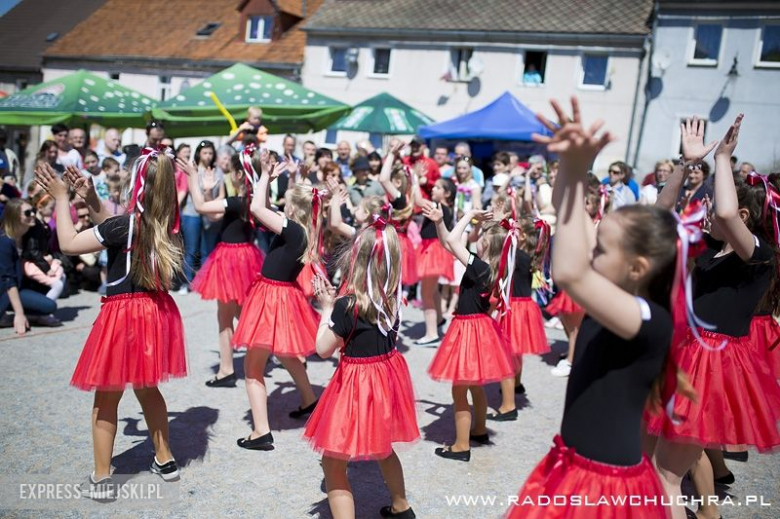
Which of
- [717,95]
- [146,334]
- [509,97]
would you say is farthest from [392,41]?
[146,334]

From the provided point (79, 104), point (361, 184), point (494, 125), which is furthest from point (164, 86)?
point (361, 184)

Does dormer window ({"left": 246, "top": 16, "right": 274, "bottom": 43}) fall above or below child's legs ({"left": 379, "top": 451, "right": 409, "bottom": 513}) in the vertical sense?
above

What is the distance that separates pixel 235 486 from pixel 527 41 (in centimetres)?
2143

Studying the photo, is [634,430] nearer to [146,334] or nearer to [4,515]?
[146,334]

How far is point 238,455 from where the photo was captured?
4973 mm

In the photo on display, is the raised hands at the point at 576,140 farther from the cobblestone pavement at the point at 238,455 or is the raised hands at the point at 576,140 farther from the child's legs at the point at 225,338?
the child's legs at the point at 225,338

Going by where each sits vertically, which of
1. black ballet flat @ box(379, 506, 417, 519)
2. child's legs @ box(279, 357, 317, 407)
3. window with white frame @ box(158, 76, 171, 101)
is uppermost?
window with white frame @ box(158, 76, 171, 101)

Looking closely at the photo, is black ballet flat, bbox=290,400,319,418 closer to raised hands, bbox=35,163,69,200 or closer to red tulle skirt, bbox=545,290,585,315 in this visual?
raised hands, bbox=35,163,69,200

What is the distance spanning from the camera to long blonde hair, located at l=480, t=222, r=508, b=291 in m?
5.74

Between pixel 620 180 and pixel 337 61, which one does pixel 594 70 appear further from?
A: pixel 620 180

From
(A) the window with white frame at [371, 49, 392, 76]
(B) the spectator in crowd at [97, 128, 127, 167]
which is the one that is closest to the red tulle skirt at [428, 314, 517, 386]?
(B) the spectator in crowd at [97, 128, 127, 167]

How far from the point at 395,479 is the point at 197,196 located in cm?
326

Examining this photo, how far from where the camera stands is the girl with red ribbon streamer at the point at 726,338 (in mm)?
3777

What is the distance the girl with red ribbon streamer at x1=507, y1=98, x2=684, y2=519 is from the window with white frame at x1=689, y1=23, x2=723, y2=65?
21.6 metres
